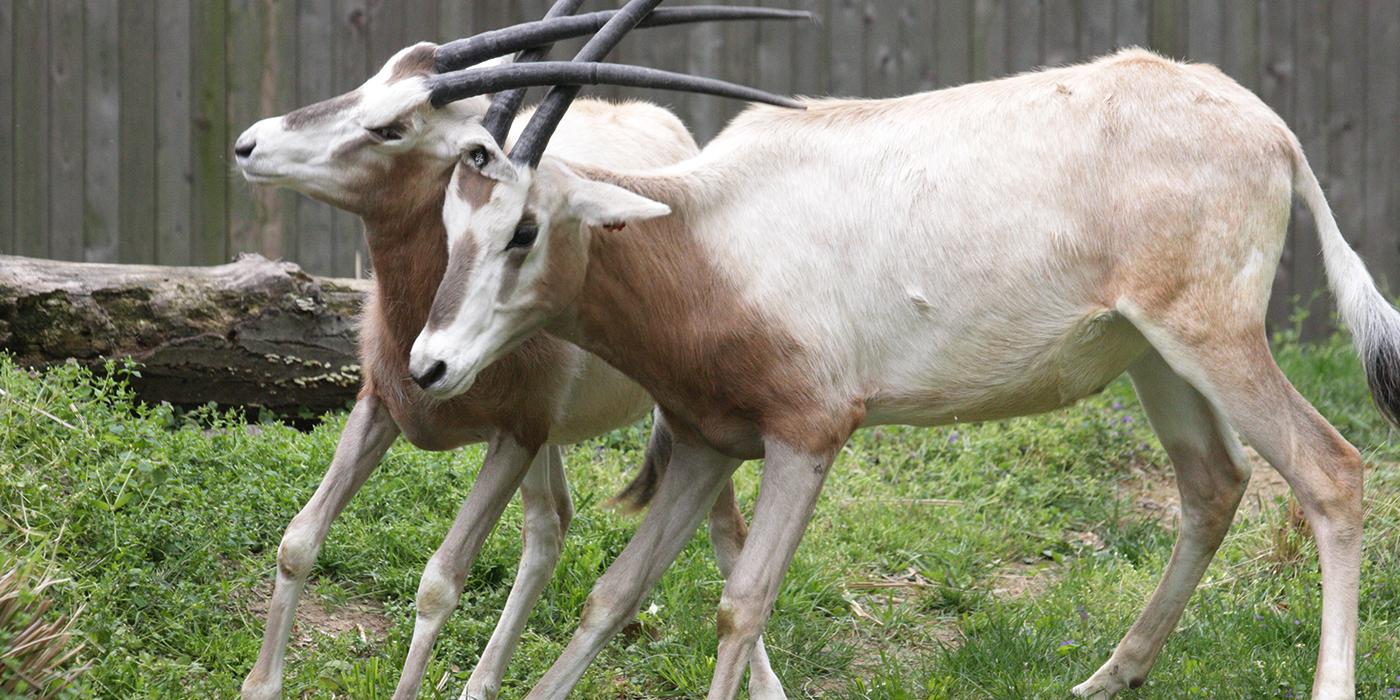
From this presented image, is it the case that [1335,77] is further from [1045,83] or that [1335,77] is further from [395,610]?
[395,610]

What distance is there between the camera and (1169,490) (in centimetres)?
709

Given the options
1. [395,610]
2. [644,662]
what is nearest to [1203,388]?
[644,662]

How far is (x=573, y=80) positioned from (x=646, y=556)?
1.37 meters

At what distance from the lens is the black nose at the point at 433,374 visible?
140 inches

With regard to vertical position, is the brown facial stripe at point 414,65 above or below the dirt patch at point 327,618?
above

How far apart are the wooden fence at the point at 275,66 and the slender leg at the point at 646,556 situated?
463 cm

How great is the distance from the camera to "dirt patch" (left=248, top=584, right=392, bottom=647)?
5.12m

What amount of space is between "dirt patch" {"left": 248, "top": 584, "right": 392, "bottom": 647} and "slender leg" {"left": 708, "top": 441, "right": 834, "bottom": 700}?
1.60 m

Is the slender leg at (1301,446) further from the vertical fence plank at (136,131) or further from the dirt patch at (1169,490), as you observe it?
the vertical fence plank at (136,131)

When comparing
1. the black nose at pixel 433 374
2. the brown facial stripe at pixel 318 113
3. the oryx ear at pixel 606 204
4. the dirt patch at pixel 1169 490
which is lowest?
the dirt patch at pixel 1169 490

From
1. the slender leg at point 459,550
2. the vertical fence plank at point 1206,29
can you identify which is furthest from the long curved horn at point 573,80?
the vertical fence plank at point 1206,29

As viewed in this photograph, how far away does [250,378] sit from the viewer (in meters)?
6.41

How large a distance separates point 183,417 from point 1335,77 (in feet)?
23.6

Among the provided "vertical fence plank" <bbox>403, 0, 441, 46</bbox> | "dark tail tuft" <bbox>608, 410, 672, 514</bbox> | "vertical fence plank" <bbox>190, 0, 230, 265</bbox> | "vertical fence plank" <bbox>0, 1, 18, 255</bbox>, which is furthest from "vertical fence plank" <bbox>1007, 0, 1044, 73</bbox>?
"vertical fence plank" <bbox>0, 1, 18, 255</bbox>
